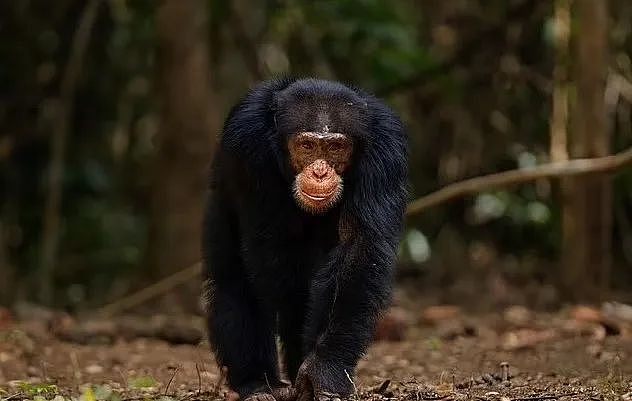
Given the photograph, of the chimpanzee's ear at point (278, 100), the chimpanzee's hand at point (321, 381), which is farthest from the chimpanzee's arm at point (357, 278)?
the chimpanzee's ear at point (278, 100)

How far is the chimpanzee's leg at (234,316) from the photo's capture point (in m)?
5.15

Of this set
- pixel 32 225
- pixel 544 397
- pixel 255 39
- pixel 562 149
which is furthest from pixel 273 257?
→ pixel 32 225

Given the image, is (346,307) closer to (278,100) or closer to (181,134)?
(278,100)

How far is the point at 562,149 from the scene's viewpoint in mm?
10188

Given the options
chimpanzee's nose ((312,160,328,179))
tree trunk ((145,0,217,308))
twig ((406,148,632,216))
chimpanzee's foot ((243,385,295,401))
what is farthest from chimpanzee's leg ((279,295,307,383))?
tree trunk ((145,0,217,308))

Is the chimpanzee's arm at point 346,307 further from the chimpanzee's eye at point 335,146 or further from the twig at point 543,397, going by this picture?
the twig at point 543,397

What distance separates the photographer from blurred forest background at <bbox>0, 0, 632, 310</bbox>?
32.6 feet

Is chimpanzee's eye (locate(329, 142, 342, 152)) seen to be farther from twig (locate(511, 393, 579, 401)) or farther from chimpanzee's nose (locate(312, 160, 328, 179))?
twig (locate(511, 393, 579, 401))

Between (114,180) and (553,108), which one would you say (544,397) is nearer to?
(553,108)

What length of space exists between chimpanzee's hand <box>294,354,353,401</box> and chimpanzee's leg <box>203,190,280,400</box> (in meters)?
0.43

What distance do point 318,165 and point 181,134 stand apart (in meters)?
5.16

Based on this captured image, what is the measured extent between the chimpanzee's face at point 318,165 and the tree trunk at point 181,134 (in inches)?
194

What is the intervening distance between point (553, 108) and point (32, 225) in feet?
19.1

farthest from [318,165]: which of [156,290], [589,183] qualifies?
[589,183]
